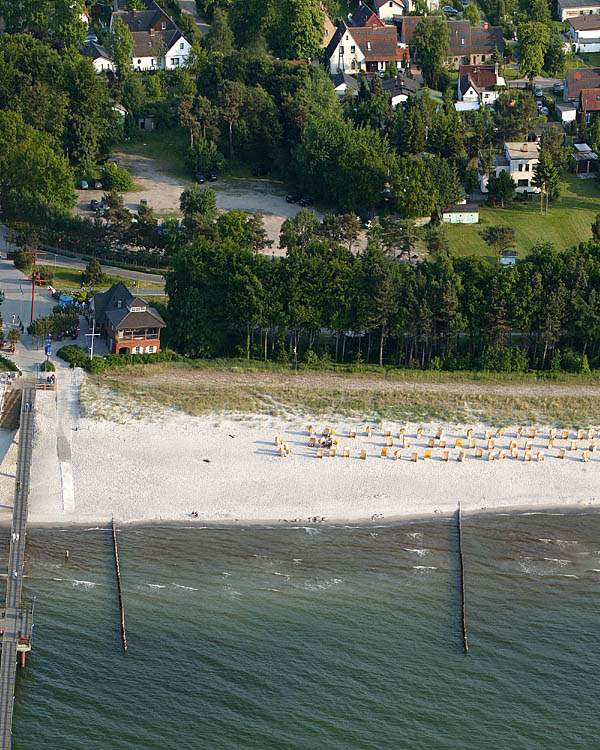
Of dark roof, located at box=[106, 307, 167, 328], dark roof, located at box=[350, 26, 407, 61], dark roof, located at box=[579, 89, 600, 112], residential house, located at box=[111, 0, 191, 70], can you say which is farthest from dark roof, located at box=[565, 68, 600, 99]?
dark roof, located at box=[106, 307, 167, 328]

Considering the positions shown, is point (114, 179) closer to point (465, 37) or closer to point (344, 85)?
point (344, 85)

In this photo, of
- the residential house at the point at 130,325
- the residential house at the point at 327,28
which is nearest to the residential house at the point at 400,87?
the residential house at the point at 327,28

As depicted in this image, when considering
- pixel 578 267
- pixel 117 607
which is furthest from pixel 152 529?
pixel 578 267

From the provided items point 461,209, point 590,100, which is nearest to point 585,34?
point 590,100

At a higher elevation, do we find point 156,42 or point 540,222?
point 156,42

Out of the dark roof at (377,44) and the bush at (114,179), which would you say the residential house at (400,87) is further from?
the bush at (114,179)

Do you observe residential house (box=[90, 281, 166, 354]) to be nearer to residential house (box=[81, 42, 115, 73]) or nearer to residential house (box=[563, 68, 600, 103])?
residential house (box=[81, 42, 115, 73])

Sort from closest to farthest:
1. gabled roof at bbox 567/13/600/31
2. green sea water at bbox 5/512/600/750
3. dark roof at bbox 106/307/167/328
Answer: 1. green sea water at bbox 5/512/600/750
2. dark roof at bbox 106/307/167/328
3. gabled roof at bbox 567/13/600/31

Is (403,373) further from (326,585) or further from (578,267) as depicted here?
(326,585)
